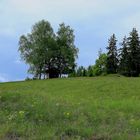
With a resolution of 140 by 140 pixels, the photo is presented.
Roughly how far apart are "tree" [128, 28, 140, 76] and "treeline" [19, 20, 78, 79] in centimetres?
1089

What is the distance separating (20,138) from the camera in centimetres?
836

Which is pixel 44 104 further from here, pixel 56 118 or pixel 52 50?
pixel 52 50

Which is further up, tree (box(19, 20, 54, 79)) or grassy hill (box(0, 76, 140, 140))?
tree (box(19, 20, 54, 79))

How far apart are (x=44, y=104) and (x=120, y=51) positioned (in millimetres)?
71531

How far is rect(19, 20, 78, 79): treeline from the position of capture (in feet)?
268

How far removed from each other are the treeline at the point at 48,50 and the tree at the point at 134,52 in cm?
1089

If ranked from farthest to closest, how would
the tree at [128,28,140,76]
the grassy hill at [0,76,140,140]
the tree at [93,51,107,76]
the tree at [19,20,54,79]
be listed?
the tree at [93,51,107,76] → the tree at [19,20,54,79] → the tree at [128,28,140,76] → the grassy hill at [0,76,140,140]

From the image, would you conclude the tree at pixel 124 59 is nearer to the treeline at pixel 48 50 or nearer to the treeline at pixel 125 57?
the treeline at pixel 125 57

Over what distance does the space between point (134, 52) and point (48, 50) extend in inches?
586

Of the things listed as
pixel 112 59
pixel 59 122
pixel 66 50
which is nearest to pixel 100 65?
pixel 112 59

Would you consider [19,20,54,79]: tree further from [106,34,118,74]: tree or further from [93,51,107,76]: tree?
[93,51,107,76]: tree

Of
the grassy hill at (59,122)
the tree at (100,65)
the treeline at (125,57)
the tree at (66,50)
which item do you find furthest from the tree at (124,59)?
the grassy hill at (59,122)

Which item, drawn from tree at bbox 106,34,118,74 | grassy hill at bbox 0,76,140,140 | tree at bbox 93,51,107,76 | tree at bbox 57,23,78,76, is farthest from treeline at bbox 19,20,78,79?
grassy hill at bbox 0,76,140,140

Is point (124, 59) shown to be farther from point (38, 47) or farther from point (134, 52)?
point (38, 47)
